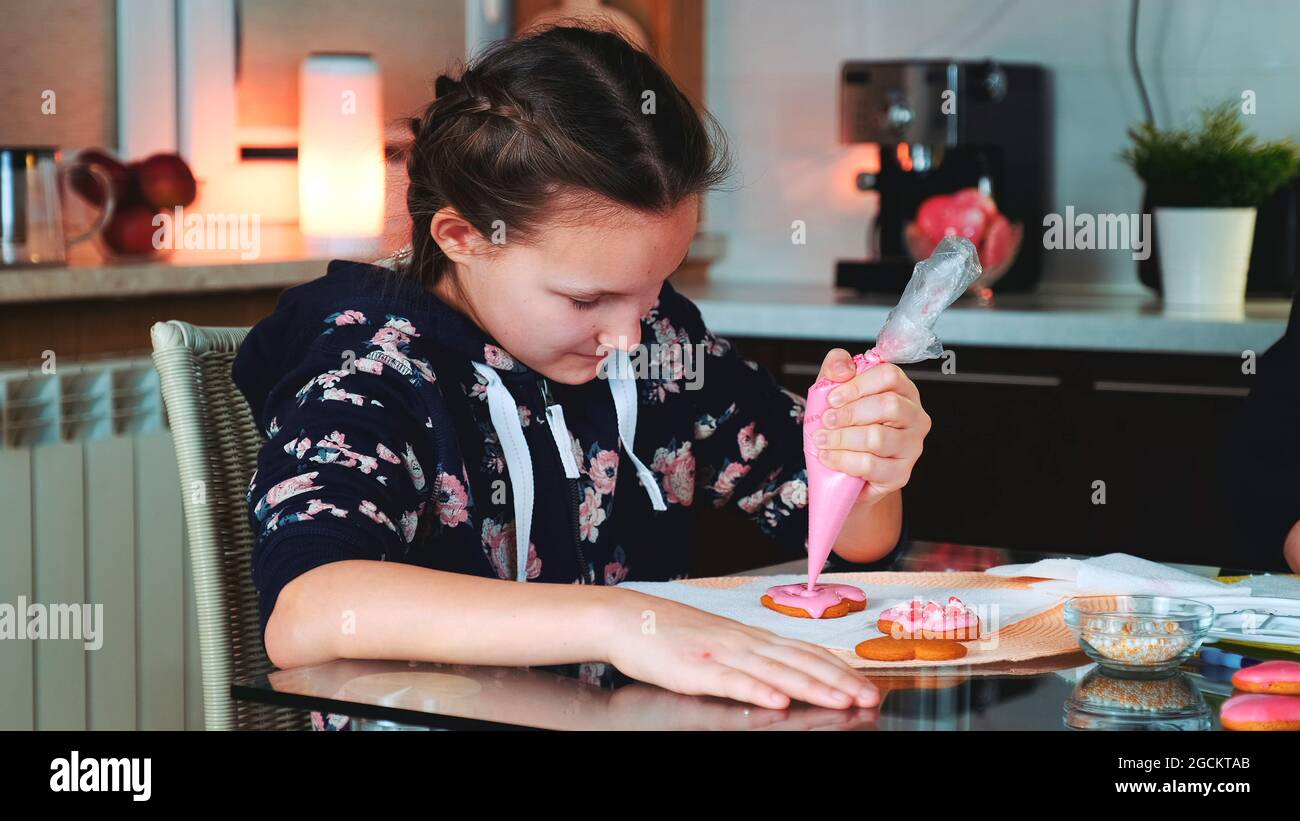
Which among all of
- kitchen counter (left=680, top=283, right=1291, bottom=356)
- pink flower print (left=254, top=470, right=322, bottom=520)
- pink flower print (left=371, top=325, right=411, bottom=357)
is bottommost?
pink flower print (left=254, top=470, right=322, bottom=520)

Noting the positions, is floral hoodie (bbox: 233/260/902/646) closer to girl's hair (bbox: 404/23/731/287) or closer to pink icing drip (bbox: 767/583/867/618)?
girl's hair (bbox: 404/23/731/287)

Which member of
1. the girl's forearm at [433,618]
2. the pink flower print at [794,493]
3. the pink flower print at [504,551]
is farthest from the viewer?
the pink flower print at [794,493]

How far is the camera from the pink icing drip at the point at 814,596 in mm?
1075

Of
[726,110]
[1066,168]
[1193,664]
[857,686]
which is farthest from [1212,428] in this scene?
[857,686]

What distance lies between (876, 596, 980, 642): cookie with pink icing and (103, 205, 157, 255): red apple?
150 centimetres

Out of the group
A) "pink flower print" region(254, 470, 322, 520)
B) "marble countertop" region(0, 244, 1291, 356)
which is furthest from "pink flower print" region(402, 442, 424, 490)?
"marble countertop" region(0, 244, 1291, 356)

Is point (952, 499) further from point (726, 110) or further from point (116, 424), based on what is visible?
point (116, 424)

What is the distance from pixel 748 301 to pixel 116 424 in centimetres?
113

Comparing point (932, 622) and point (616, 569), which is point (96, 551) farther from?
point (932, 622)

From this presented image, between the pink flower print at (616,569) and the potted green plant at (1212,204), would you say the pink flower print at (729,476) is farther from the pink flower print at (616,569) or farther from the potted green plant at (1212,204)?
the potted green plant at (1212,204)

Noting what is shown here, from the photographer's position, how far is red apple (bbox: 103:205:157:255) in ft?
7.20

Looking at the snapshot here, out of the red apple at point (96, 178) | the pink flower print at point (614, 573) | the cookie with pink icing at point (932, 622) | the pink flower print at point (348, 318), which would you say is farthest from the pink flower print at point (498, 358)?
the red apple at point (96, 178)

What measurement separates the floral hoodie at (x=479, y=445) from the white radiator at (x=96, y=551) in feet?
2.65
